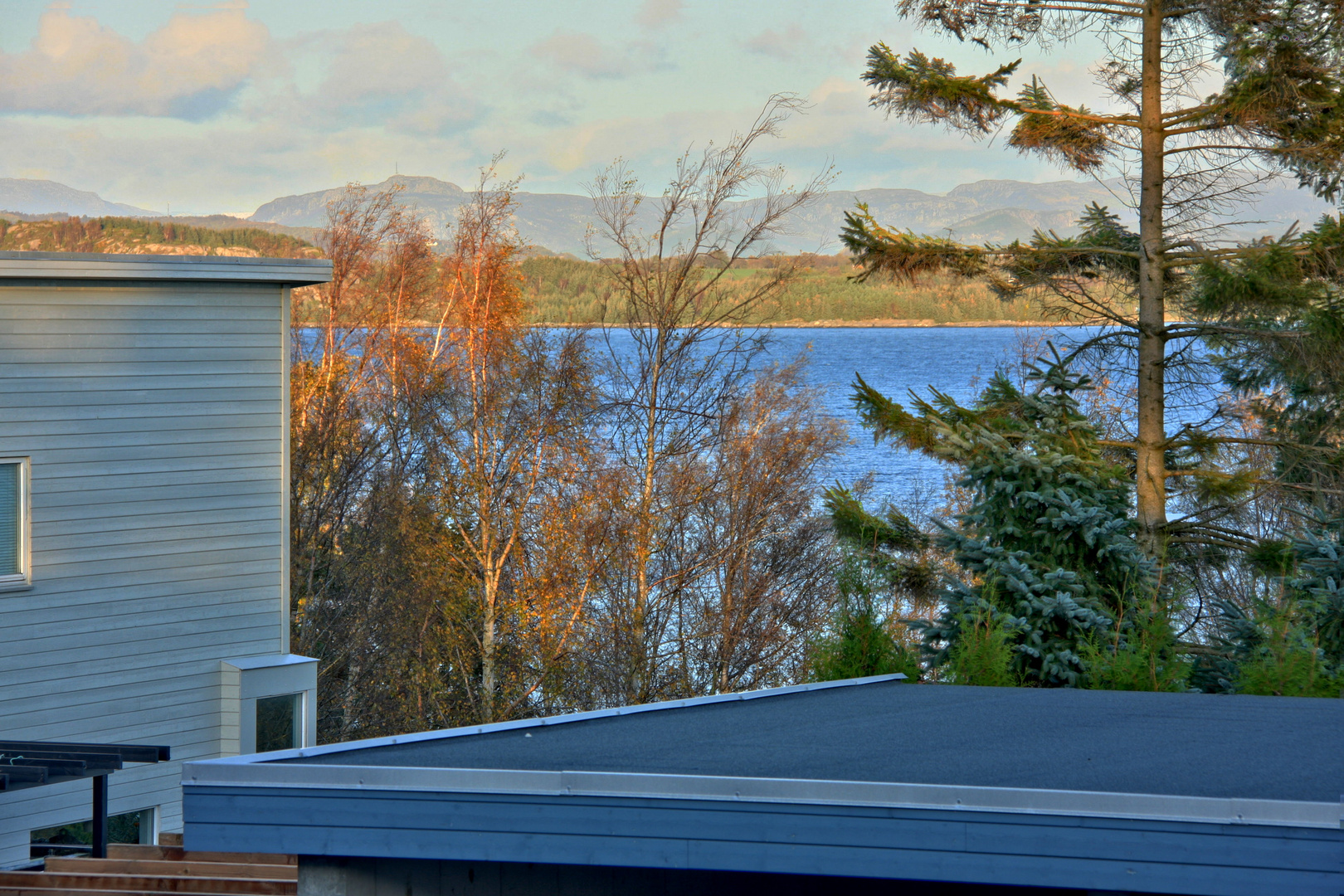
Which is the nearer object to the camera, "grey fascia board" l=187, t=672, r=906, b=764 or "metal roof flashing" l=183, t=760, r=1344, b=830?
"metal roof flashing" l=183, t=760, r=1344, b=830

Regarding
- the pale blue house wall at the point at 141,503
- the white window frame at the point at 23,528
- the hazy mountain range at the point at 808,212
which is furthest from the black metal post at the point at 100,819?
the hazy mountain range at the point at 808,212

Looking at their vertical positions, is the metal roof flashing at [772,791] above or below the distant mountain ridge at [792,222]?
below

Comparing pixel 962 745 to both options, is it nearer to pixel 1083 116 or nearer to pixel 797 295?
pixel 1083 116

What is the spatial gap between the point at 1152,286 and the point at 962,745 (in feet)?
26.6

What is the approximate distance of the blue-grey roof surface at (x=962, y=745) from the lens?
3270 millimetres

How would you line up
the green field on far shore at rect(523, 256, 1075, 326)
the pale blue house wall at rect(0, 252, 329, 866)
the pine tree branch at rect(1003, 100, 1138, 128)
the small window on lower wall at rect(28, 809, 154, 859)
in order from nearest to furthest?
the small window on lower wall at rect(28, 809, 154, 859), the pale blue house wall at rect(0, 252, 329, 866), the pine tree branch at rect(1003, 100, 1138, 128), the green field on far shore at rect(523, 256, 1075, 326)

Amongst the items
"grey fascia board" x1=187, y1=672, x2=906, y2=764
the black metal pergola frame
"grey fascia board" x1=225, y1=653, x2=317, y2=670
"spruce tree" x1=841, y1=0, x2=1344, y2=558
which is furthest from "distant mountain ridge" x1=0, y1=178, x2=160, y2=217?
"grey fascia board" x1=187, y1=672, x2=906, y2=764

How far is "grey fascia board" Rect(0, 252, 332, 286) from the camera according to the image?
28.7ft

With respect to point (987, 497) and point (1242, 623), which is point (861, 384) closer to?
point (987, 497)

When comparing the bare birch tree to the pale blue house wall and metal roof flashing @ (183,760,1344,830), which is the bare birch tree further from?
metal roof flashing @ (183,760,1344,830)

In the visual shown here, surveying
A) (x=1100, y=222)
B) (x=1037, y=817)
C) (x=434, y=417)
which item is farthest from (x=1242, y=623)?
(x=434, y=417)

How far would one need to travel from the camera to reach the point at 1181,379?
11.0m

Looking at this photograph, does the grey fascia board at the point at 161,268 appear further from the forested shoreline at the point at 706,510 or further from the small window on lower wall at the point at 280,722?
the forested shoreline at the point at 706,510

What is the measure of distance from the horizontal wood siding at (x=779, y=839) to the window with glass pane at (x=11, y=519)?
682 centimetres
